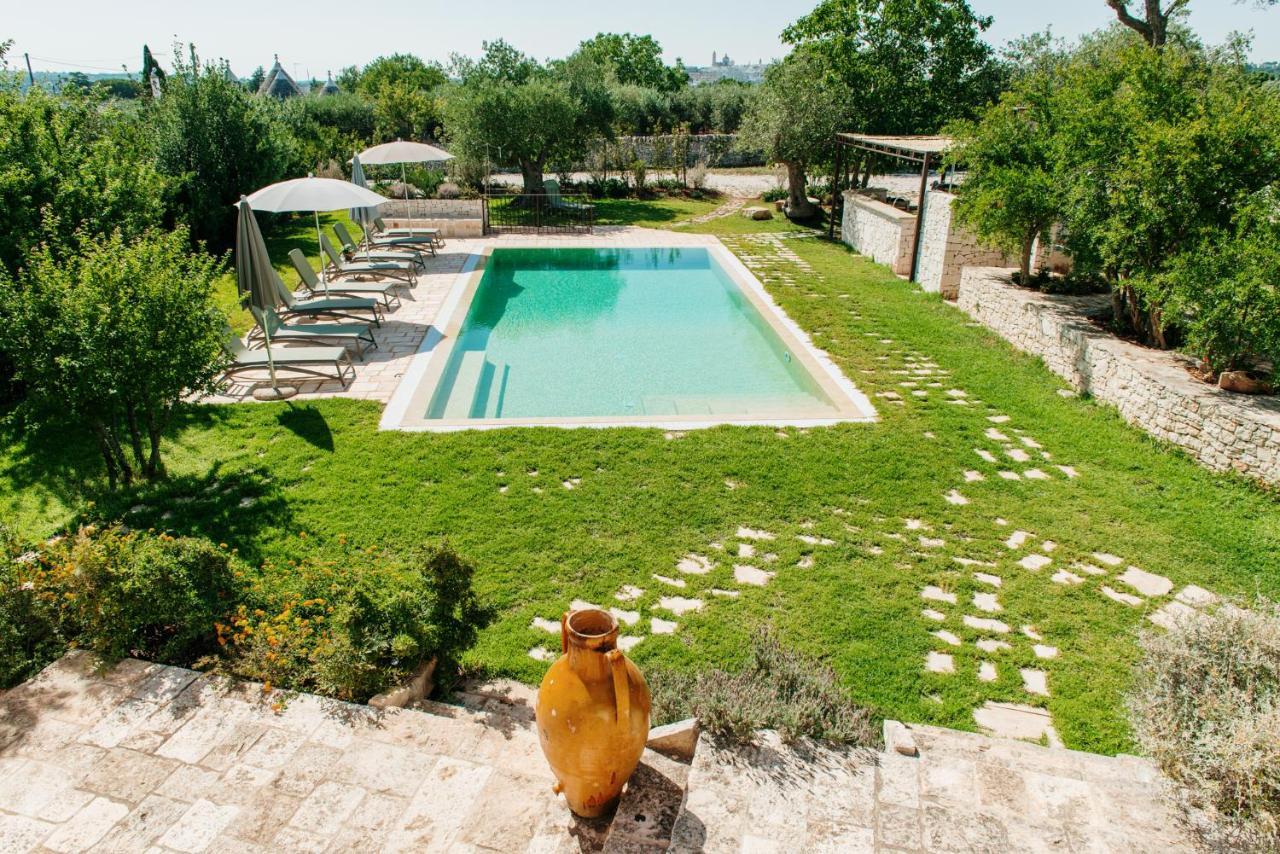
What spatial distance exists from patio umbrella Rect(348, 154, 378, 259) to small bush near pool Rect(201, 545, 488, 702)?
38.9ft

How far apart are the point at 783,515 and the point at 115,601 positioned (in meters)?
5.07

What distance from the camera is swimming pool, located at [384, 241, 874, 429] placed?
32.6 ft

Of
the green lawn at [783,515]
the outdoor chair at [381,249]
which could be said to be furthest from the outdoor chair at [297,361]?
the outdoor chair at [381,249]

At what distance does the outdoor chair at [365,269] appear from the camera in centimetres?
1503

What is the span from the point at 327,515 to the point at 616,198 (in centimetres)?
2154

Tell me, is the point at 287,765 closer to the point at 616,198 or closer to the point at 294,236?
the point at 294,236

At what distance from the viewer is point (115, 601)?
177 inches

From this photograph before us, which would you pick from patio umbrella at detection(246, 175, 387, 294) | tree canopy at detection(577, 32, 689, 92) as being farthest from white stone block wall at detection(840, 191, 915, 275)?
tree canopy at detection(577, 32, 689, 92)

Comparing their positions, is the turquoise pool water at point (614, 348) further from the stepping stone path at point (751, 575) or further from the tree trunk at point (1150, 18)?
the tree trunk at point (1150, 18)

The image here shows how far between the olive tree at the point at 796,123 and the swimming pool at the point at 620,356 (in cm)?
593

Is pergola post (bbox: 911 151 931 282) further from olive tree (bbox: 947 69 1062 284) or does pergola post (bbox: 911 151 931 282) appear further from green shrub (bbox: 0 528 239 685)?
green shrub (bbox: 0 528 239 685)

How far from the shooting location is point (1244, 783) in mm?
3289

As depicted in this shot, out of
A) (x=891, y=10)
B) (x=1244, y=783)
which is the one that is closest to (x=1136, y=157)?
(x=1244, y=783)

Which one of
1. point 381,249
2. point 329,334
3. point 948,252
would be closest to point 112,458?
point 329,334
